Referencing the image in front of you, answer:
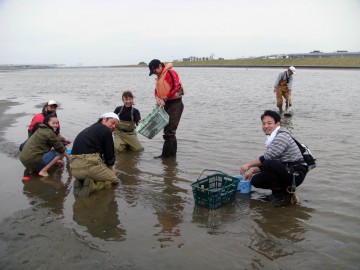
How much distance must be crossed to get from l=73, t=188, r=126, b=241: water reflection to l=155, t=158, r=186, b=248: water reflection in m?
0.50

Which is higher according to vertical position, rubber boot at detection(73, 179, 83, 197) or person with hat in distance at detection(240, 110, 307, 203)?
person with hat in distance at detection(240, 110, 307, 203)

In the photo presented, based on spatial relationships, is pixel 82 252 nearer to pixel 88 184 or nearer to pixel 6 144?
pixel 88 184

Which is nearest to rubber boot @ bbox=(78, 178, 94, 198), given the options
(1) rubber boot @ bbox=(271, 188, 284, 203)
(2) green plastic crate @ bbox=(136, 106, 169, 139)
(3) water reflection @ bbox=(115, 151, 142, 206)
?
(3) water reflection @ bbox=(115, 151, 142, 206)

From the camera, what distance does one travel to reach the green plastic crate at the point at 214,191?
16.0 ft

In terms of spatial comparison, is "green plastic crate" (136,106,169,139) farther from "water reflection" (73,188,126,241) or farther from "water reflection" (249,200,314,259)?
"water reflection" (249,200,314,259)

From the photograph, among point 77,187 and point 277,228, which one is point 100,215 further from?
point 277,228

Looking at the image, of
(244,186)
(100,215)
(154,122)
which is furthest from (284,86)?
(100,215)

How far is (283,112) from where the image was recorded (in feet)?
45.6

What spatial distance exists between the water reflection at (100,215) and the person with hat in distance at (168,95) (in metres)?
2.32

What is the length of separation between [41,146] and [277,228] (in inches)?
175

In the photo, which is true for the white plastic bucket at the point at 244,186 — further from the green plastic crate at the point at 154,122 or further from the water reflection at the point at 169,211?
the green plastic crate at the point at 154,122

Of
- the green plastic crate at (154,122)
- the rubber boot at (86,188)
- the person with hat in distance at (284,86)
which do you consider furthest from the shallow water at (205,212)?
the person with hat in distance at (284,86)

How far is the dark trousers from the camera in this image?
5.04 meters

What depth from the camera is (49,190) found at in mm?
5887
